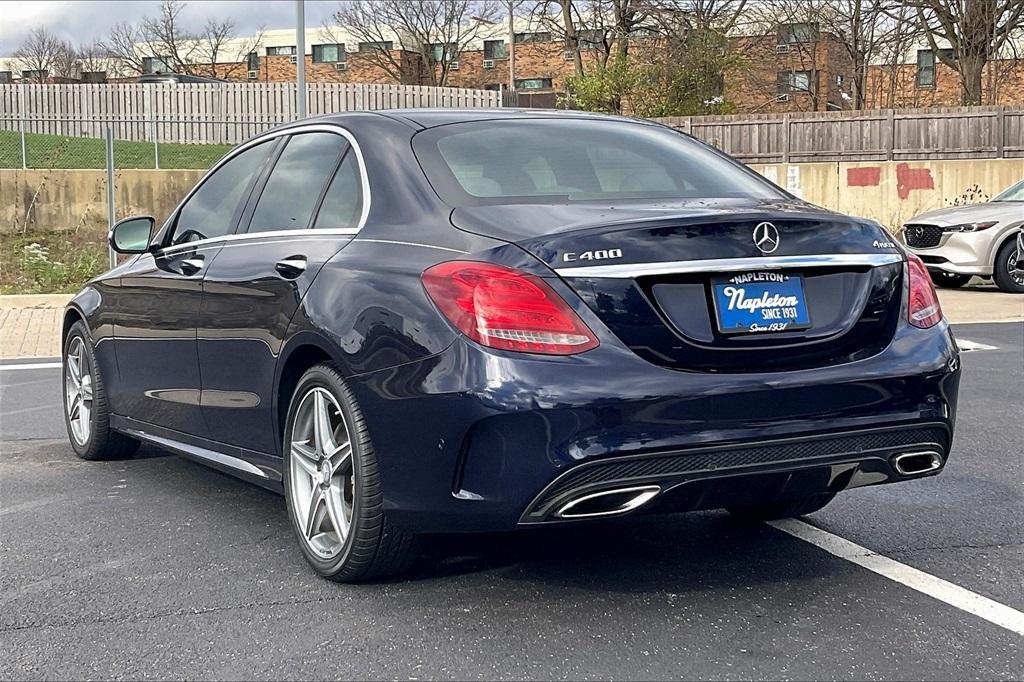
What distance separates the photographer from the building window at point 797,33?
4891 cm

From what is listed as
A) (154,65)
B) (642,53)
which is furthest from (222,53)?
(642,53)

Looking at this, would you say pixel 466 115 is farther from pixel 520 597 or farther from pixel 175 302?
pixel 520 597

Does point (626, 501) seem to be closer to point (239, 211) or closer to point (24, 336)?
point (239, 211)

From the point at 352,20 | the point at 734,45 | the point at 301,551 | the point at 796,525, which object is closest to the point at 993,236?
the point at 796,525

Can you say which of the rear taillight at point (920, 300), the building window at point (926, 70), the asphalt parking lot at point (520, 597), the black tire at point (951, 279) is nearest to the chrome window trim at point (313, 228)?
the asphalt parking lot at point (520, 597)

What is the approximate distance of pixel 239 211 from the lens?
17.4 ft

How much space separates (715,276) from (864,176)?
2158 centimetres

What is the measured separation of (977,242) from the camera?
15945mm

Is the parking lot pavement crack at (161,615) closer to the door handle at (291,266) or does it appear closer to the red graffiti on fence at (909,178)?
the door handle at (291,266)

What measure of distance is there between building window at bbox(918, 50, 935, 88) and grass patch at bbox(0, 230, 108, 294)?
46.9m

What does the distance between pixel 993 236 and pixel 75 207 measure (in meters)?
12.7

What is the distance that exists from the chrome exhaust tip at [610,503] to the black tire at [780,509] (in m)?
1.46

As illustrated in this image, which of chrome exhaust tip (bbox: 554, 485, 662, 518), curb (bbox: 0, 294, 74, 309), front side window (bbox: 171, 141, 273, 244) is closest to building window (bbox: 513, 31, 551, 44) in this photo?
curb (bbox: 0, 294, 74, 309)

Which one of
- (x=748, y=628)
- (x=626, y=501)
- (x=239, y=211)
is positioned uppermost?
(x=239, y=211)
